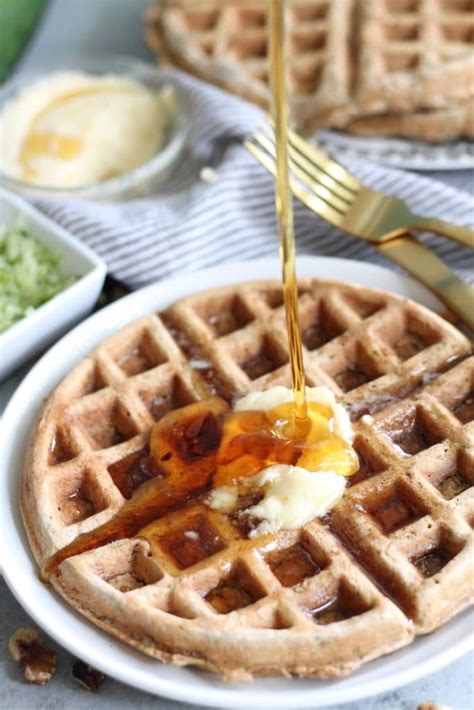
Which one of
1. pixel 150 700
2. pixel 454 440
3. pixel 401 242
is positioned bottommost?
pixel 150 700

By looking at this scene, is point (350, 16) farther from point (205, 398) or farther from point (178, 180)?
point (205, 398)

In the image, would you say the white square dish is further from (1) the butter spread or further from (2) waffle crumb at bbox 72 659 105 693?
(2) waffle crumb at bbox 72 659 105 693

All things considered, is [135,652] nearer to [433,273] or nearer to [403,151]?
[433,273]

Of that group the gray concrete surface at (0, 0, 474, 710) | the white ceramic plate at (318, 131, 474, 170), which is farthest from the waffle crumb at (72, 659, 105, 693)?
the white ceramic plate at (318, 131, 474, 170)

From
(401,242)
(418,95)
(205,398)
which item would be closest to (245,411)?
(205,398)

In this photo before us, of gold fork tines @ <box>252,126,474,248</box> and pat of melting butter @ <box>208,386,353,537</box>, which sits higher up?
gold fork tines @ <box>252,126,474,248</box>

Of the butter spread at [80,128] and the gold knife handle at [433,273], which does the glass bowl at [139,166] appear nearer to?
the butter spread at [80,128]
